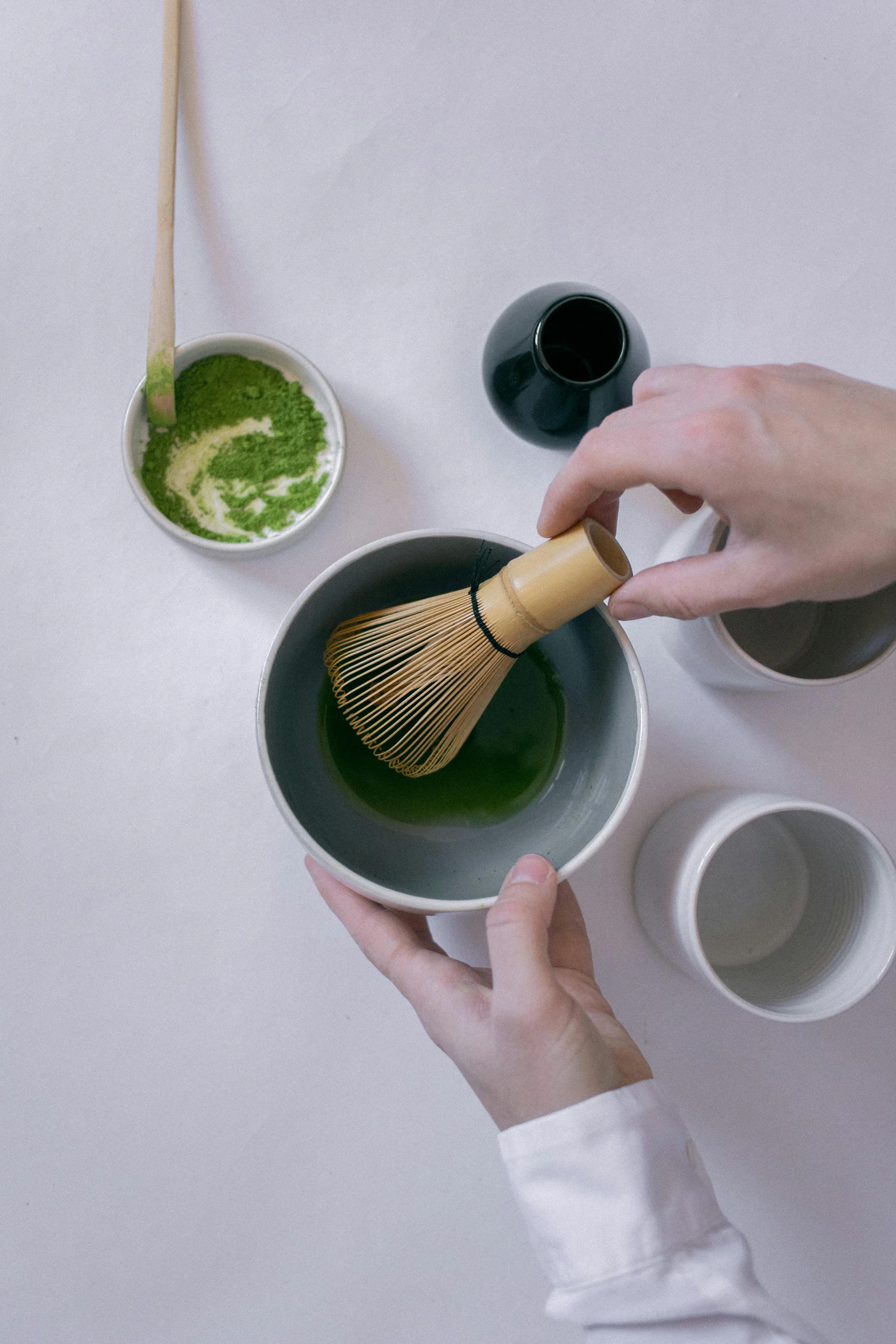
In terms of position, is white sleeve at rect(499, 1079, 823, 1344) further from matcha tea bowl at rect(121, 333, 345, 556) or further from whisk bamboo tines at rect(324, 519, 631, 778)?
matcha tea bowl at rect(121, 333, 345, 556)

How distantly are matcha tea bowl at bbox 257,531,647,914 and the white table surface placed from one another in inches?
3.7

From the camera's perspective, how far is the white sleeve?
0.47 meters

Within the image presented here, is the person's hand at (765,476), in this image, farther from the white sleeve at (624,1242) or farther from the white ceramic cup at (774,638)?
the white sleeve at (624,1242)

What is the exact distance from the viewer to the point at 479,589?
521 millimetres

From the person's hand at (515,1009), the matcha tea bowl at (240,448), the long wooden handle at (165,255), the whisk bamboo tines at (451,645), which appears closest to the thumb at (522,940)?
the person's hand at (515,1009)

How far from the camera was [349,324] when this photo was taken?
0.69 m

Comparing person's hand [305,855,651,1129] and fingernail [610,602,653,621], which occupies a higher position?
fingernail [610,602,653,621]

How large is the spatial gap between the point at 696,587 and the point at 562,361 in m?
0.24

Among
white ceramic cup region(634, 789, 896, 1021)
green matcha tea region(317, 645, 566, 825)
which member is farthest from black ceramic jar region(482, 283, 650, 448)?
white ceramic cup region(634, 789, 896, 1021)

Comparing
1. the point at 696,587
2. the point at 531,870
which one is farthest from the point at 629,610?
the point at 531,870

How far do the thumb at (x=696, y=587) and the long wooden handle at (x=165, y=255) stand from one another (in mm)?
366

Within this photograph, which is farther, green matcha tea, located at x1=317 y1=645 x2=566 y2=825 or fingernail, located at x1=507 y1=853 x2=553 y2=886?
green matcha tea, located at x1=317 y1=645 x2=566 y2=825

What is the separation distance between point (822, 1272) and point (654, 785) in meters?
0.41

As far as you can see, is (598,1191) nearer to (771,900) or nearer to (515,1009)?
(515,1009)
